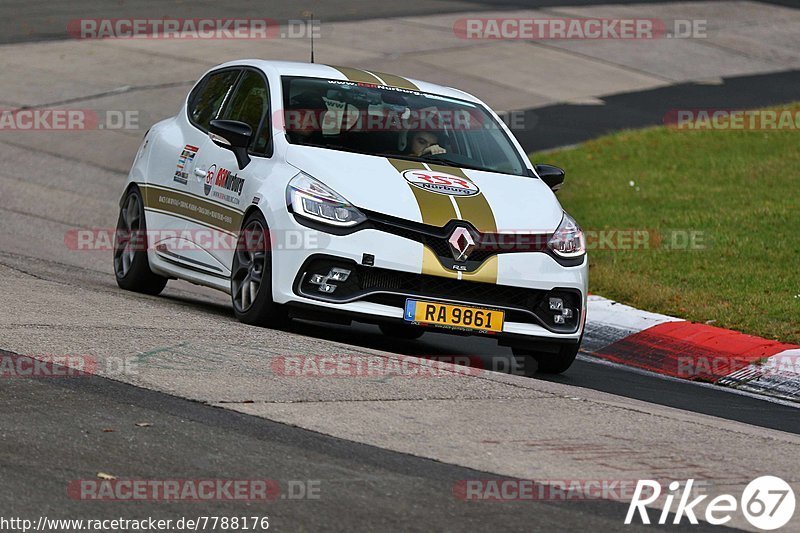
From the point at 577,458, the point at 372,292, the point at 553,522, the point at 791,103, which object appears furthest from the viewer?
the point at 791,103

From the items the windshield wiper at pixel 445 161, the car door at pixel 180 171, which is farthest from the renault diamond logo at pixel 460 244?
the car door at pixel 180 171

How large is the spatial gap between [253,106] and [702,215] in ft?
20.6

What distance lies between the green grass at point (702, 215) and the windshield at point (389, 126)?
2.44m

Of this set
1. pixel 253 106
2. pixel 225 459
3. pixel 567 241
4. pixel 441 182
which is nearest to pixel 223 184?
pixel 253 106

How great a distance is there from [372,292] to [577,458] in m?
2.37

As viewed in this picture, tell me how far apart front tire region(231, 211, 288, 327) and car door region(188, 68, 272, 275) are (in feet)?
0.55

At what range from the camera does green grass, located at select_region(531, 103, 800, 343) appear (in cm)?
1174

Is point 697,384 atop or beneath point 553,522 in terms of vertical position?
beneath

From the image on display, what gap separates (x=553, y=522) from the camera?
5.50 metres

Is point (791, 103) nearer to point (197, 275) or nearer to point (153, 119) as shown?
point (153, 119)

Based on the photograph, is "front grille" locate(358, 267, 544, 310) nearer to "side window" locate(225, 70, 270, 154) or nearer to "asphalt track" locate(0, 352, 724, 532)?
"side window" locate(225, 70, 270, 154)

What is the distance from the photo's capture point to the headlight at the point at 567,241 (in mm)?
9000

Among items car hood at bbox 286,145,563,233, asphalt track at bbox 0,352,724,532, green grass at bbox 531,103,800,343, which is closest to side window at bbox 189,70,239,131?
car hood at bbox 286,145,563,233

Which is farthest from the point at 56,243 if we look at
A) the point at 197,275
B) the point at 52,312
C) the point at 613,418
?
the point at 613,418
